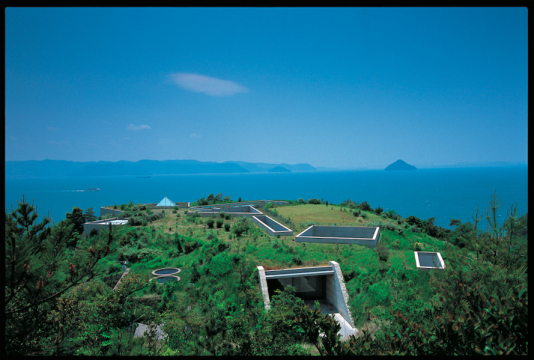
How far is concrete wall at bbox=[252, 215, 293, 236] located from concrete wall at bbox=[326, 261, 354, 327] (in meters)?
5.13

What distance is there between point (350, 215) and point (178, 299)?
1969cm

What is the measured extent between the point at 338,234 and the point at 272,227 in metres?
4.95

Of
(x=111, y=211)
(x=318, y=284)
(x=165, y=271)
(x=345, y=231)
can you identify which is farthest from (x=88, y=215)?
(x=345, y=231)

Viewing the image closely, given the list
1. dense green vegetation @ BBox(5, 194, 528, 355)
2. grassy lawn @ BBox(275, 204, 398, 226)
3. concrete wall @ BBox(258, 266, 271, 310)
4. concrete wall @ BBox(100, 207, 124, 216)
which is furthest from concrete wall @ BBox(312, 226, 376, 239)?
concrete wall @ BBox(100, 207, 124, 216)

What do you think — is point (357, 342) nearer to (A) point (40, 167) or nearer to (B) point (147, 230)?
(B) point (147, 230)

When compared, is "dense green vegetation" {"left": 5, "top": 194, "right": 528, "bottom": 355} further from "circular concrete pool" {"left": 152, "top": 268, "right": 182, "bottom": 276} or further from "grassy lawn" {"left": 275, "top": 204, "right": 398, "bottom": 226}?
"grassy lawn" {"left": 275, "top": 204, "right": 398, "bottom": 226}

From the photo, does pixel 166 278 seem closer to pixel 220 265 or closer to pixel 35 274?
pixel 220 265

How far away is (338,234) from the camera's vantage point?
847 inches

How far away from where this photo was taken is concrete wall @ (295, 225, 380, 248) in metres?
18.0

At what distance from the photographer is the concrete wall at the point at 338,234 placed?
18.0m

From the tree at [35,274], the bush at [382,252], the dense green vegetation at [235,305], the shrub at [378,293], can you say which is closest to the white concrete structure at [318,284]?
the dense green vegetation at [235,305]

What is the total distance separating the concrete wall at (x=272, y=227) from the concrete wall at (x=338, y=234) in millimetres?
1143
